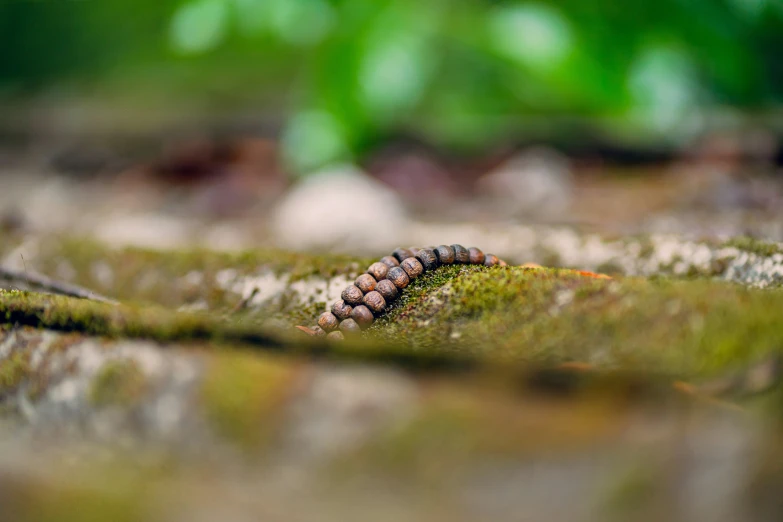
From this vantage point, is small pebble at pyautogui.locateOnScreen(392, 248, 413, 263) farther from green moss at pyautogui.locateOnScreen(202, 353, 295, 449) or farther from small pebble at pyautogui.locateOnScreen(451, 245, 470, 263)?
green moss at pyautogui.locateOnScreen(202, 353, 295, 449)

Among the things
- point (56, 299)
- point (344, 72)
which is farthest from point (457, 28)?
point (56, 299)

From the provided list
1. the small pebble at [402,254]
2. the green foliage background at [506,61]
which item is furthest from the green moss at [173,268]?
the green foliage background at [506,61]

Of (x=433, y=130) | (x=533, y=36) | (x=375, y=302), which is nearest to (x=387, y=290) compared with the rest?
(x=375, y=302)

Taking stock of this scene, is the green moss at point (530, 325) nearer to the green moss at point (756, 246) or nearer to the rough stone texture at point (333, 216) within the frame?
the green moss at point (756, 246)

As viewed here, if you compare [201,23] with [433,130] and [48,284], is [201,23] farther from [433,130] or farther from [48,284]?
[48,284]

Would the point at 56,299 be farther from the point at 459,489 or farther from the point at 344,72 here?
the point at 344,72

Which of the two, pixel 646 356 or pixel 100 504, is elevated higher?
Answer: pixel 646 356

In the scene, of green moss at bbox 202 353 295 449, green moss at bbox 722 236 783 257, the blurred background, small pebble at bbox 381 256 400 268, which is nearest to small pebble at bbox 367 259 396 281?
small pebble at bbox 381 256 400 268
